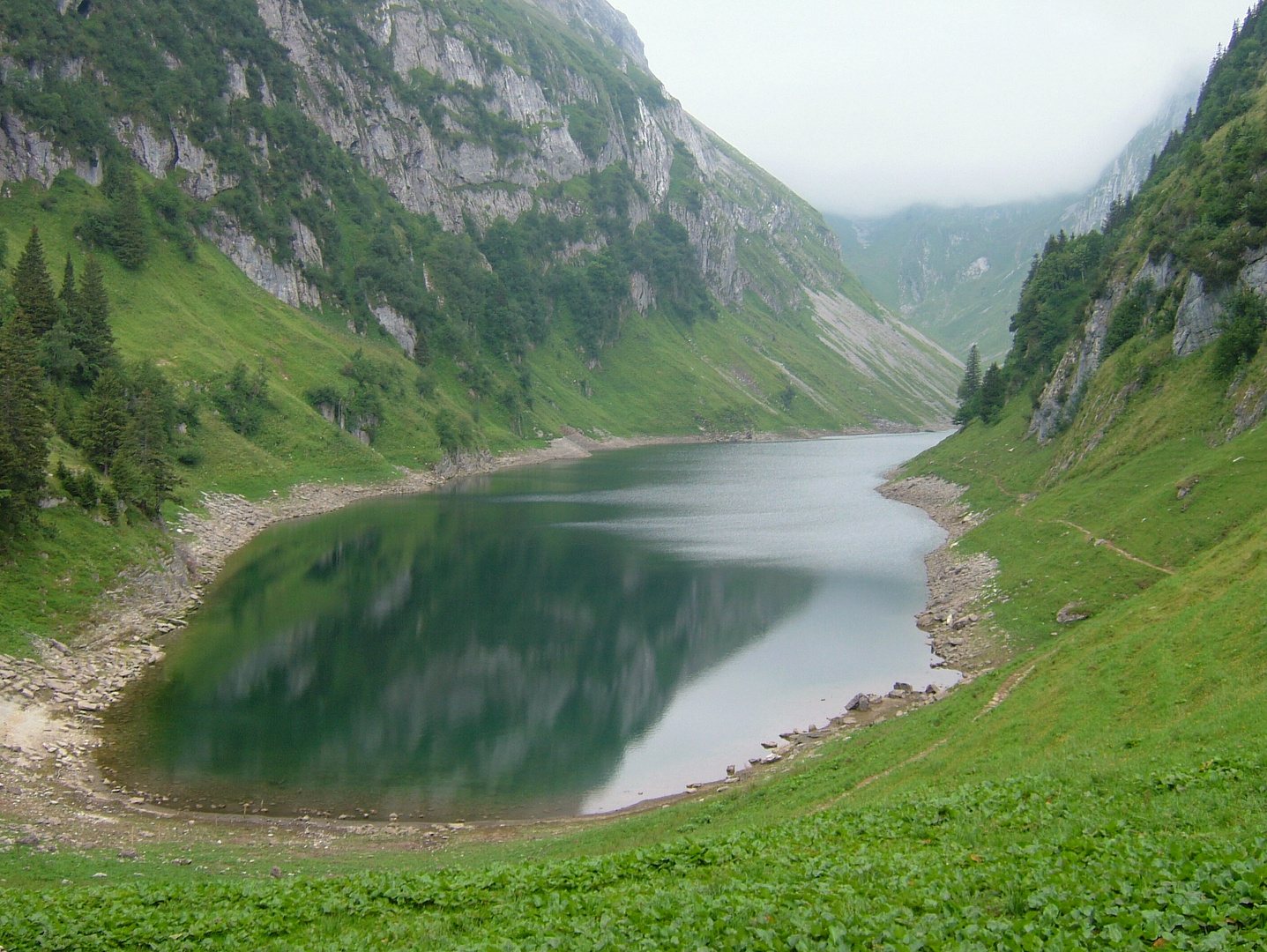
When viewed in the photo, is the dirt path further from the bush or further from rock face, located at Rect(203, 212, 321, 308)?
rock face, located at Rect(203, 212, 321, 308)

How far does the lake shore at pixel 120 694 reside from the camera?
94.7 feet

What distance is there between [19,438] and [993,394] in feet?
358

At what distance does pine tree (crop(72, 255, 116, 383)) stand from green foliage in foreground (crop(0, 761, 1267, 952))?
232 ft

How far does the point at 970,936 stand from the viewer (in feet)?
35.2

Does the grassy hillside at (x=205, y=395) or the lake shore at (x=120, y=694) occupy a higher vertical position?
the grassy hillside at (x=205, y=395)

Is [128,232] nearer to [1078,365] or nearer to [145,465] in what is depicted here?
[145,465]

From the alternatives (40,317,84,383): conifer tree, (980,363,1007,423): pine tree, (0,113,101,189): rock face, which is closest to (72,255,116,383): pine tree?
(40,317,84,383): conifer tree

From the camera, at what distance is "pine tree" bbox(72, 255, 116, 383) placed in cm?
7412

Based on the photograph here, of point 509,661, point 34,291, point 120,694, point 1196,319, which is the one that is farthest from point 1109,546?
point 34,291

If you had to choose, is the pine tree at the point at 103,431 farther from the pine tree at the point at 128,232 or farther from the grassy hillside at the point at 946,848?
the pine tree at the point at 128,232

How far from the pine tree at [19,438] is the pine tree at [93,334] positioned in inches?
1038

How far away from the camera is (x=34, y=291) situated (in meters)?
75.8

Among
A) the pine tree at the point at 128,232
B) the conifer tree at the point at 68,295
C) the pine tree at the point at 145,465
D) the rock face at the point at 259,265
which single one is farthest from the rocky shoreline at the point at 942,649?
the rock face at the point at 259,265

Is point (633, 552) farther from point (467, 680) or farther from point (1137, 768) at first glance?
point (1137, 768)
